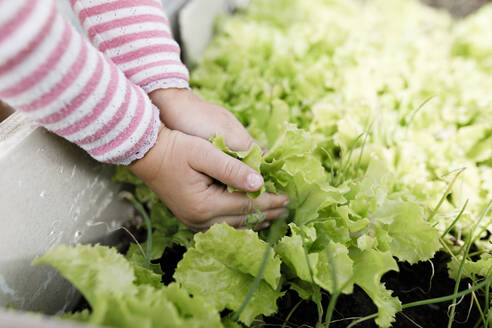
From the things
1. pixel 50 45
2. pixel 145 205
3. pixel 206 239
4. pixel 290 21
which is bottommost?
pixel 145 205

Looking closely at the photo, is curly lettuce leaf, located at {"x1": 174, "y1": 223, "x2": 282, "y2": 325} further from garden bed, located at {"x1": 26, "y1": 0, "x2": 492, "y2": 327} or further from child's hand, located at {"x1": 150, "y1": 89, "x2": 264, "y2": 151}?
child's hand, located at {"x1": 150, "y1": 89, "x2": 264, "y2": 151}

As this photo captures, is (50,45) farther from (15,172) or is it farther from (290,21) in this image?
(290,21)

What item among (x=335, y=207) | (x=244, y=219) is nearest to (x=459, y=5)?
(x=335, y=207)

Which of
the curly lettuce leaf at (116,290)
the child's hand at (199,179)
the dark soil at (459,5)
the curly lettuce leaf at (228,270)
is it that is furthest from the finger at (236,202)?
the dark soil at (459,5)

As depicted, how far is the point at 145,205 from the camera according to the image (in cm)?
104

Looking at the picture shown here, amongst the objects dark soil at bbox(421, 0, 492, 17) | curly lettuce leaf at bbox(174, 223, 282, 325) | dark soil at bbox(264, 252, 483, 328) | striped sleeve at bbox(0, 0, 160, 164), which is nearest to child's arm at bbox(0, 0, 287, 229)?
striped sleeve at bbox(0, 0, 160, 164)

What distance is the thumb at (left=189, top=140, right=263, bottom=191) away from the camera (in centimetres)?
68

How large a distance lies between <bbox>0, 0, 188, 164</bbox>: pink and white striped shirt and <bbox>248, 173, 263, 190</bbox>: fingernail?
0.21 m

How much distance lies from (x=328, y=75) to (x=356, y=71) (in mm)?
93

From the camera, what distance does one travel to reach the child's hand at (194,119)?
0.80 metres

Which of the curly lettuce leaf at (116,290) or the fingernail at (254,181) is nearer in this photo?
the curly lettuce leaf at (116,290)

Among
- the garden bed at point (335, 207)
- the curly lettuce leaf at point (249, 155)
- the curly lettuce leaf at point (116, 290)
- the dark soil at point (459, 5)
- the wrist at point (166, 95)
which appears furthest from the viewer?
the dark soil at point (459, 5)

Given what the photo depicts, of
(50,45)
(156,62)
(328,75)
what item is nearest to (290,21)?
(328,75)

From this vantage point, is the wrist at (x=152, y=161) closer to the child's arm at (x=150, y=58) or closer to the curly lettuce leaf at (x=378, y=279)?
the child's arm at (x=150, y=58)
